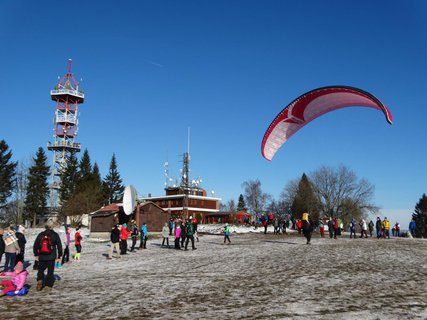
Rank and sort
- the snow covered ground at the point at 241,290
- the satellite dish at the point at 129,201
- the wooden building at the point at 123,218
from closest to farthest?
the snow covered ground at the point at 241,290, the satellite dish at the point at 129,201, the wooden building at the point at 123,218

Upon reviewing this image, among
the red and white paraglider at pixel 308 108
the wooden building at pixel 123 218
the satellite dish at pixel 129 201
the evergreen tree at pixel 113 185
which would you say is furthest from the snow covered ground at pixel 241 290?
the evergreen tree at pixel 113 185

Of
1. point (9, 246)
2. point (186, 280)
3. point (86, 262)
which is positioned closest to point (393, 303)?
point (186, 280)

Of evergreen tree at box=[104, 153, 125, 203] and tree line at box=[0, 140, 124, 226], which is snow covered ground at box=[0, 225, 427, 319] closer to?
tree line at box=[0, 140, 124, 226]

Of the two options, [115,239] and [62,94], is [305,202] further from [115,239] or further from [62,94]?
[115,239]

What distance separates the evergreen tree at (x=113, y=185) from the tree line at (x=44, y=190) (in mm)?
4631

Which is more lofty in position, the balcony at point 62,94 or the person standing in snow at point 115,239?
the balcony at point 62,94

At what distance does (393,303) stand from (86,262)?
15338 mm

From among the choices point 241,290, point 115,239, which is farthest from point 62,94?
point 241,290

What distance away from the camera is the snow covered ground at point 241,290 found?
26.3ft

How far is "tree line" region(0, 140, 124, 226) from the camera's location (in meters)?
68.2

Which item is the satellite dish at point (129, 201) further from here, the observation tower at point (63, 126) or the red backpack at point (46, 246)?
the observation tower at point (63, 126)

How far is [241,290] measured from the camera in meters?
10.5

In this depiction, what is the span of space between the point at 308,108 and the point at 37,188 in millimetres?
68774

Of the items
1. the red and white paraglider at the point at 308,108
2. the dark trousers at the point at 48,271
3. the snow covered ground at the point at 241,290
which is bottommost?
the snow covered ground at the point at 241,290
